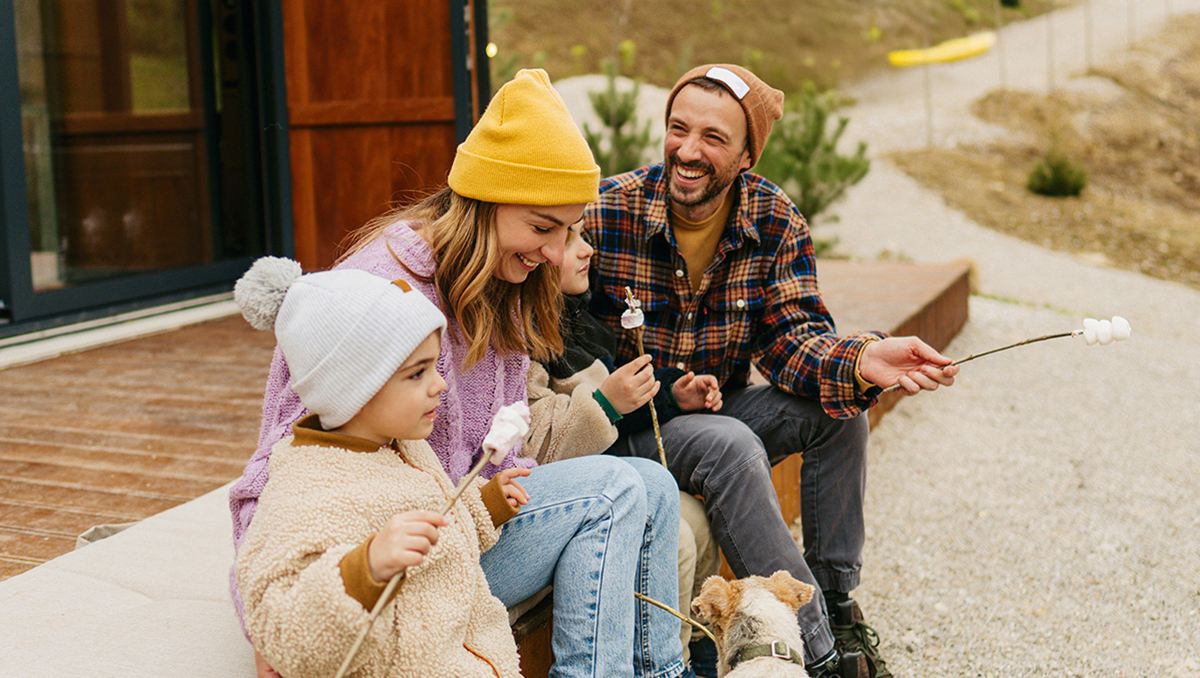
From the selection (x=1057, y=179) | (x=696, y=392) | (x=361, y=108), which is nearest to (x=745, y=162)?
(x=696, y=392)

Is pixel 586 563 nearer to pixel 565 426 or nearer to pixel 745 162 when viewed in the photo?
pixel 565 426

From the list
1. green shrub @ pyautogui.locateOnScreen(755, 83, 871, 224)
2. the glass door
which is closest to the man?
the glass door

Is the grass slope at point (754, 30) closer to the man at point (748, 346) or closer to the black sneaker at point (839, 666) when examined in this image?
the man at point (748, 346)

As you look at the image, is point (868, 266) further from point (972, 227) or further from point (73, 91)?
point (972, 227)

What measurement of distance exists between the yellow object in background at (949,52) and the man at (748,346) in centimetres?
2099

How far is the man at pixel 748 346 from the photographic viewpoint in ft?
7.30

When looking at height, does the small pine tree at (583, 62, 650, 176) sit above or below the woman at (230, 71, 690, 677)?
above

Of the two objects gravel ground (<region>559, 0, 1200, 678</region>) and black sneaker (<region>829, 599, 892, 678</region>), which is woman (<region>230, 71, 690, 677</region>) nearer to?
black sneaker (<region>829, 599, 892, 678</region>)

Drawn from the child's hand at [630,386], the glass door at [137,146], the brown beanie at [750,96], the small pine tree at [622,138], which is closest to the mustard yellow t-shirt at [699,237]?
the brown beanie at [750,96]

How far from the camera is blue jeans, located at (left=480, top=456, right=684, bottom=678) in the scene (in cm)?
175

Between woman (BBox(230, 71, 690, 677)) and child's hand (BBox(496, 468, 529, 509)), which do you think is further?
woman (BBox(230, 71, 690, 677))

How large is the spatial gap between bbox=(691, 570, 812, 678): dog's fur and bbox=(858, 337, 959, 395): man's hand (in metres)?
0.59

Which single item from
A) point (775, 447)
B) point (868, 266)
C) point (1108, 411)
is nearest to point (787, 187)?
point (868, 266)

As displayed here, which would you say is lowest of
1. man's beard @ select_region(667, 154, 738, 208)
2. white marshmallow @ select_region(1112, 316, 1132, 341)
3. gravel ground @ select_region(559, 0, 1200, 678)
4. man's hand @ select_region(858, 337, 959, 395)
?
gravel ground @ select_region(559, 0, 1200, 678)
